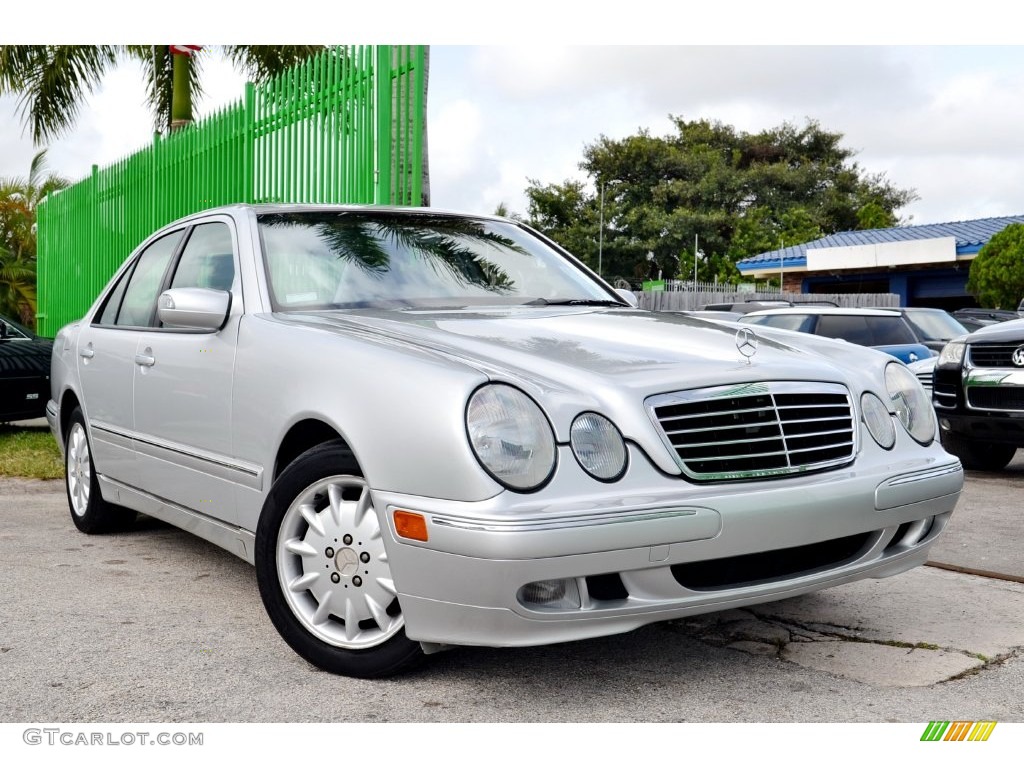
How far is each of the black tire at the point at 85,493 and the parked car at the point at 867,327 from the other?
619 centimetres

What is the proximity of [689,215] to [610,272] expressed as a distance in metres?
3.69

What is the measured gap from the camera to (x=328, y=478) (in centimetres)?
313

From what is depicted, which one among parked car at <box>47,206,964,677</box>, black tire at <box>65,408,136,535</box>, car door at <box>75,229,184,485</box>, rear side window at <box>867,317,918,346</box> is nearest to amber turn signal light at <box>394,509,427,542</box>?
parked car at <box>47,206,964,677</box>

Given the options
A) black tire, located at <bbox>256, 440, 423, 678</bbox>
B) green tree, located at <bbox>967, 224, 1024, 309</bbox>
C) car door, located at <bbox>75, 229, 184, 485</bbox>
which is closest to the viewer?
black tire, located at <bbox>256, 440, 423, 678</bbox>

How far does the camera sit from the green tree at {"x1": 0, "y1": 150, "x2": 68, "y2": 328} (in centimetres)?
2172

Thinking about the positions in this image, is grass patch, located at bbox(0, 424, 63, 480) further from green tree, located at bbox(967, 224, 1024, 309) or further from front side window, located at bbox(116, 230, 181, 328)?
green tree, located at bbox(967, 224, 1024, 309)

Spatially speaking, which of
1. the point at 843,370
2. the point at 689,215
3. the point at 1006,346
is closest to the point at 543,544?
the point at 843,370

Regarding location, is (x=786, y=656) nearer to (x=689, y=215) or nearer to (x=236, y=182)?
(x=236, y=182)

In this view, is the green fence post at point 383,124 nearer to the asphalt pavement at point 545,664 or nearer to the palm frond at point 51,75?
the asphalt pavement at point 545,664

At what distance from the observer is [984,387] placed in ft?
23.8

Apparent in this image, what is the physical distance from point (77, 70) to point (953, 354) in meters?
11.2

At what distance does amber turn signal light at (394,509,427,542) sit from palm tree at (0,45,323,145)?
436 inches

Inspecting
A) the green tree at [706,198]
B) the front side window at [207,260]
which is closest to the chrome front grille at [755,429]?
the front side window at [207,260]

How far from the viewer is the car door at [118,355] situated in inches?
181
